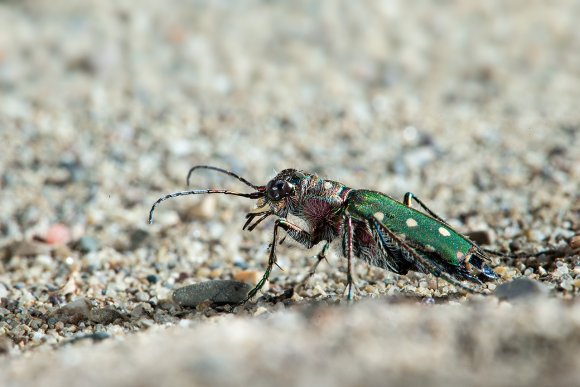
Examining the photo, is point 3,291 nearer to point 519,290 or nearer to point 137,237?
point 137,237

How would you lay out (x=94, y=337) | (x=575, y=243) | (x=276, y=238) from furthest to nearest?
(x=575, y=243) → (x=276, y=238) → (x=94, y=337)

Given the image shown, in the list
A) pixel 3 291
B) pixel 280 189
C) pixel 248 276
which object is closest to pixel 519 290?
pixel 280 189

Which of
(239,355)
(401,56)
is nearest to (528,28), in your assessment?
(401,56)

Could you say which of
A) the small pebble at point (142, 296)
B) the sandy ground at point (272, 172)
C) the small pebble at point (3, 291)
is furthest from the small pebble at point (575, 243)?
the small pebble at point (3, 291)

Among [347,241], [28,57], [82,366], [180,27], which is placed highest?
[180,27]

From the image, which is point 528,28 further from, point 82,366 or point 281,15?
point 82,366

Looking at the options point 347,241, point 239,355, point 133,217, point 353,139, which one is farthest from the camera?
point 353,139
